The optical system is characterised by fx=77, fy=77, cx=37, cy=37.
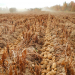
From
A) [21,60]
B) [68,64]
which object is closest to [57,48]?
[68,64]

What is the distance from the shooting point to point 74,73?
1181 millimetres

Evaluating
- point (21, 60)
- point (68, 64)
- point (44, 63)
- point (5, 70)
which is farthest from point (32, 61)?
point (68, 64)

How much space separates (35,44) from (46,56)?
571 millimetres

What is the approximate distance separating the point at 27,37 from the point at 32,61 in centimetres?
87

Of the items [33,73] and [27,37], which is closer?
[33,73]

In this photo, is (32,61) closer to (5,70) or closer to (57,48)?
(5,70)

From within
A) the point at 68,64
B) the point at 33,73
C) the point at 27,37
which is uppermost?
the point at 27,37

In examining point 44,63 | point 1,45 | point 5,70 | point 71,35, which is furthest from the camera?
point 71,35

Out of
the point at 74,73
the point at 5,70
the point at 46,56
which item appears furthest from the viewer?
the point at 46,56

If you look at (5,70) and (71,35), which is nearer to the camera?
(5,70)

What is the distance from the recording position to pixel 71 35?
2.57 metres

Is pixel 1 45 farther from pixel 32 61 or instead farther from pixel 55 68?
pixel 55 68

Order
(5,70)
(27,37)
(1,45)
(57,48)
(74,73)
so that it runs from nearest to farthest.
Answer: (74,73) → (5,70) → (57,48) → (1,45) → (27,37)

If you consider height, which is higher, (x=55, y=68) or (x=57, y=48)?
(x=57, y=48)
